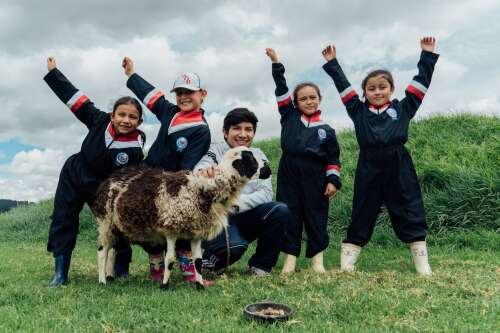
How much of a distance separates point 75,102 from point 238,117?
212 centimetres

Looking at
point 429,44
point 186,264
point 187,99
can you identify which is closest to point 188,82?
point 187,99

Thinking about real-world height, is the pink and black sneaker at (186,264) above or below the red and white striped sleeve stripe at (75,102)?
below

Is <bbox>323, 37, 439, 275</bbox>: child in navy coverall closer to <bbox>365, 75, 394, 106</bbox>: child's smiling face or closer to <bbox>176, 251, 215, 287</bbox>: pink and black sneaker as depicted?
<bbox>365, 75, 394, 106</bbox>: child's smiling face

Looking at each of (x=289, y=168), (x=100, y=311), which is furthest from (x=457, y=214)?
(x=100, y=311)

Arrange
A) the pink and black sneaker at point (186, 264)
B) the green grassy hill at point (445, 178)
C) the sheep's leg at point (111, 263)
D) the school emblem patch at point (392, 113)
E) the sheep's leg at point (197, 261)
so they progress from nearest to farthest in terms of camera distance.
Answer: the sheep's leg at point (197, 261) < the pink and black sneaker at point (186, 264) < the sheep's leg at point (111, 263) < the school emblem patch at point (392, 113) < the green grassy hill at point (445, 178)

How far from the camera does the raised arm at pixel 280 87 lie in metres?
6.34

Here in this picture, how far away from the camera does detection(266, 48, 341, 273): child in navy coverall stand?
6.19m

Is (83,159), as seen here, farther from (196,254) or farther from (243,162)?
(243,162)

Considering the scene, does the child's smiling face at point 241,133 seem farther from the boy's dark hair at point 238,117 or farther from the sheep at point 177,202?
the sheep at point 177,202

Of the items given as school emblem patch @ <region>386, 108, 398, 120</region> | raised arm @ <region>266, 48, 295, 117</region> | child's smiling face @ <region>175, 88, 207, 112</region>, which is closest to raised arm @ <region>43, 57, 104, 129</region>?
child's smiling face @ <region>175, 88, 207, 112</region>

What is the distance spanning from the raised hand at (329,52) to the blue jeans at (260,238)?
220 centimetres

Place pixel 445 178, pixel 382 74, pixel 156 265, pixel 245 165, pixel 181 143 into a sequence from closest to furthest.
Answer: pixel 245 165, pixel 181 143, pixel 156 265, pixel 382 74, pixel 445 178

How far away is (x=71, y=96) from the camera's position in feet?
18.9

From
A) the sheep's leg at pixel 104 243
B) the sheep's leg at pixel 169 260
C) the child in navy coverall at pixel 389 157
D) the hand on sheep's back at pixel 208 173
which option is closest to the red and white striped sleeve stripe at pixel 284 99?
the child in navy coverall at pixel 389 157
